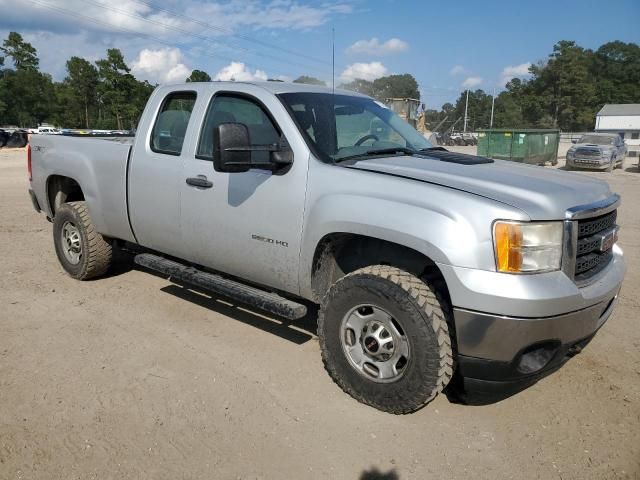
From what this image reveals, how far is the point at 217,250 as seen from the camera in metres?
4.02

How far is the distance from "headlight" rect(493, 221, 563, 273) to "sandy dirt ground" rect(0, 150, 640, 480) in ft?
3.41

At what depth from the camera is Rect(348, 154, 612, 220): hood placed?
2.82 meters

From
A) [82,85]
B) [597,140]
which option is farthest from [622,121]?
[82,85]

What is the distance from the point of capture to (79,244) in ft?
17.9

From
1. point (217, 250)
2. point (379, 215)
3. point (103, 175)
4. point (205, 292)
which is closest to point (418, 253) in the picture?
point (379, 215)

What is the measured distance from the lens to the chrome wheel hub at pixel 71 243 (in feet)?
17.9

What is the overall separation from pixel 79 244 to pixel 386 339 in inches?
147

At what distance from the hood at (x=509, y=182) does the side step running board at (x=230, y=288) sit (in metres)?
1.05

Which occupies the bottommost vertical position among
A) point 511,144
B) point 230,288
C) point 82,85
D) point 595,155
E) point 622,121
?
point 230,288

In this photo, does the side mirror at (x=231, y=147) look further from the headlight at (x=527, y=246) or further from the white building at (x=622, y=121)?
the white building at (x=622, y=121)

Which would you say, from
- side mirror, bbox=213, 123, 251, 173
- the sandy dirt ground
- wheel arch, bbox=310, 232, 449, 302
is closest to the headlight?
wheel arch, bbox=310, 232, 449, 302

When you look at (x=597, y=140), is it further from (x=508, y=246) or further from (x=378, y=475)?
(x=378, y=475)

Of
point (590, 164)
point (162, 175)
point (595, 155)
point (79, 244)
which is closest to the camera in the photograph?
point (162, 175)

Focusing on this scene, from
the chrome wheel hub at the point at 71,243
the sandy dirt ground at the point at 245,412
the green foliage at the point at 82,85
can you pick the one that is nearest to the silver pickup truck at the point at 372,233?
the sandy dirt ground at the point at 245,412
